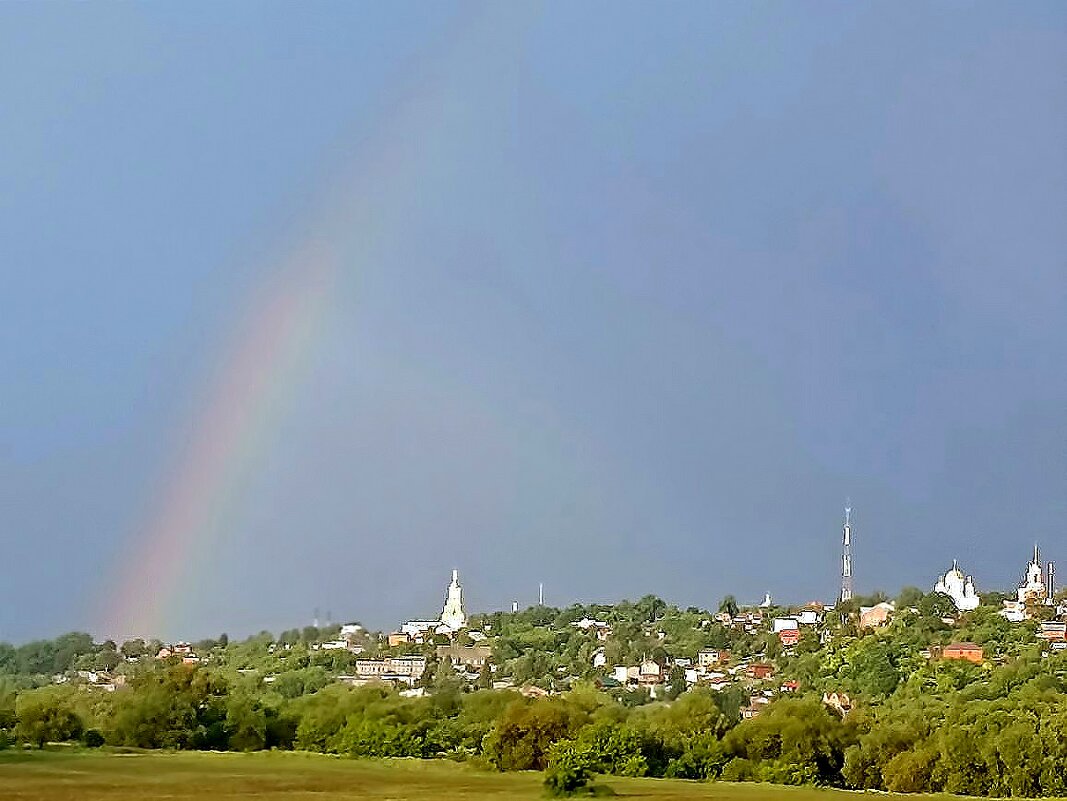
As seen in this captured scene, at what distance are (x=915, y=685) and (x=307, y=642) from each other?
79646mm

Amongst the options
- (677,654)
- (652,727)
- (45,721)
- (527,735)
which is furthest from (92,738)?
(677,654)

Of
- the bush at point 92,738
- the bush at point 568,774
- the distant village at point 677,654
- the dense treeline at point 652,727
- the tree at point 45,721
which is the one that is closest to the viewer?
the bush at point 568,774

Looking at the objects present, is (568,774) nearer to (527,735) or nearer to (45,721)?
(527,735)

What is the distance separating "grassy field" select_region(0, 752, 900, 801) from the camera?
40.6 meters

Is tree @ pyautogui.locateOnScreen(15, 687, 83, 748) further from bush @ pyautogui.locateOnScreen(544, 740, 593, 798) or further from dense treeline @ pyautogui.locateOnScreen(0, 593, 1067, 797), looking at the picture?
bush @ pyautogui.locateOnScreen(544, 740, 593, 798)

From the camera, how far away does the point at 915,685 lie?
274ft

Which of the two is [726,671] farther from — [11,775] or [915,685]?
[11,775]

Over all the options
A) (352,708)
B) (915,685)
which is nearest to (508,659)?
(915,685)

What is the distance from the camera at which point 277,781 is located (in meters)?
45.5

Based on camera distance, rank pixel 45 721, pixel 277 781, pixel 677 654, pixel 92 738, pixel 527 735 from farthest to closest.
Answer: pixel 677 654
pixel 92 738
pixel 45 721
pixel 527 735
pixel 277 781

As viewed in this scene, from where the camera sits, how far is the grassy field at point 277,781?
40625mm

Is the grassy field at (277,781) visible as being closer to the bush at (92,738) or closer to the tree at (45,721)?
the tree at (45,721)

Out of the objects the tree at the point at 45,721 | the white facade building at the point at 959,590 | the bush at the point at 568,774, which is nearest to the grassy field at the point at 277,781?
the bush at the point at 568,774

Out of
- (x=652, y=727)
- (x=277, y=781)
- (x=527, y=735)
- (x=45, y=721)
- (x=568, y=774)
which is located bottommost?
(x=277, y=781)
